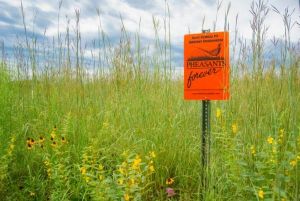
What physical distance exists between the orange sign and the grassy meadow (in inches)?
6.0

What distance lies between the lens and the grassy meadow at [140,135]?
2.27 m

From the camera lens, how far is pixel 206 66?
8.89ft

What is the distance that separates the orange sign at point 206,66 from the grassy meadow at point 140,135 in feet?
0.50

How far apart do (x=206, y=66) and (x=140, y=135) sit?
0.80 m

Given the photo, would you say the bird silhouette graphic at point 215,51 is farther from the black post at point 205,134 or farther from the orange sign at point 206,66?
the black post at point 205,134

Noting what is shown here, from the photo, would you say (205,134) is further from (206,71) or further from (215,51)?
(215,51)

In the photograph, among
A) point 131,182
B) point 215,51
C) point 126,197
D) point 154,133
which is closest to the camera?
point 126,197

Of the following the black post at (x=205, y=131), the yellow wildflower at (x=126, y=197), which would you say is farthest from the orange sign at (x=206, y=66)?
the yellow wildflower at (x=126, y=197)

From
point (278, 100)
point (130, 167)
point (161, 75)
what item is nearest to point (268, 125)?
point (278, 100)

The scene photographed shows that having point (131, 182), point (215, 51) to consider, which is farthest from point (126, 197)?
point (215, 51)

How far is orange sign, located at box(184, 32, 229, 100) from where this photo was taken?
2639 millimetres

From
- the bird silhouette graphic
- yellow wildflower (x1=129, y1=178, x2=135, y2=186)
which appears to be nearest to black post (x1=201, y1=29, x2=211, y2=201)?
the bird silhouette graphic

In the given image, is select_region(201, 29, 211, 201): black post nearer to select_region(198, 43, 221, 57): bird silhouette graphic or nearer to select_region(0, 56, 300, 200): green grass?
select_region(0, 56, 300, 200): green grass

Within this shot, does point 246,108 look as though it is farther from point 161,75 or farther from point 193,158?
point 161,75
